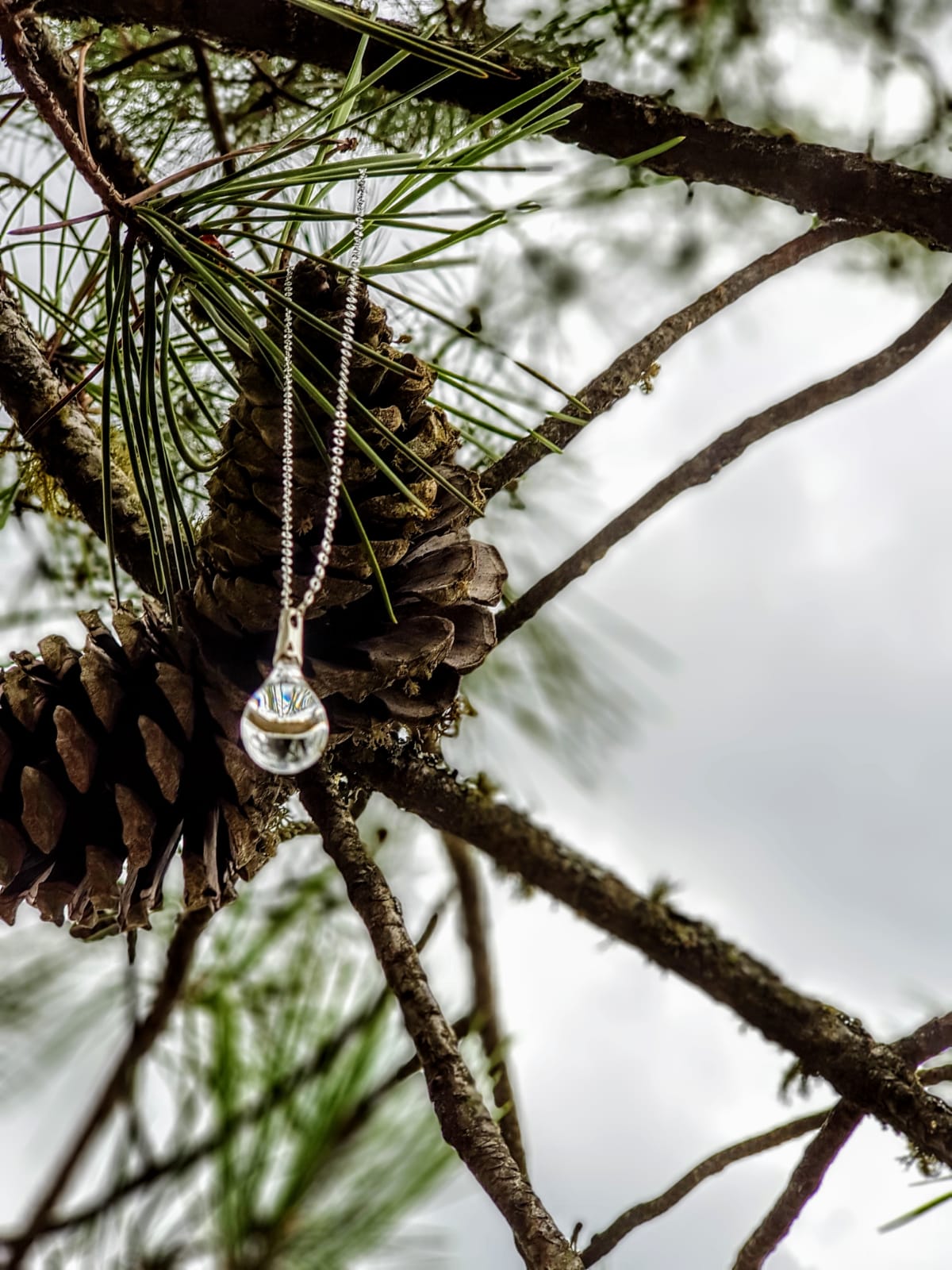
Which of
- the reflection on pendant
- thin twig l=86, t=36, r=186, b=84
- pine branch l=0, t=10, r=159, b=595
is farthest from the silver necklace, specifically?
thin twig l=86, t=36, r=186, b=84

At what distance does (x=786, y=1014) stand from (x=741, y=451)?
17 cm

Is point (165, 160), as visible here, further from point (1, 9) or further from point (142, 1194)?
point (142, 1194)

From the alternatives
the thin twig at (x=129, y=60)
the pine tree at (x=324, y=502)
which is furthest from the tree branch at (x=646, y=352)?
the thin twig at (x=129, y=60)

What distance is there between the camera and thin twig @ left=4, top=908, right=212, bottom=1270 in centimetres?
46

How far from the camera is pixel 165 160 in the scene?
51 cm

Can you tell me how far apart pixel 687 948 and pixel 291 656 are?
16 centimetres

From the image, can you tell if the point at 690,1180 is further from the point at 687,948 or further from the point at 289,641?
the point at 289,641

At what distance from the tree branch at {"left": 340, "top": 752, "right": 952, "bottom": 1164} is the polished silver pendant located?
0.11 m

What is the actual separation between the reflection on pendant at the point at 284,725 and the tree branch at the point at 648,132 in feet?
0.70

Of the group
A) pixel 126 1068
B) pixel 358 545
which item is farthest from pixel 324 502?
pixel 126 1068

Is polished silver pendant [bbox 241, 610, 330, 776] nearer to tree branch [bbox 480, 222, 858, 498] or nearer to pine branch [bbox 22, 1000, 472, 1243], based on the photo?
tree branch [bbox 480, 222, 858, 498]

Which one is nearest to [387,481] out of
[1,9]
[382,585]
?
[382,585]

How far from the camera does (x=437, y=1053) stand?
0.31 metres

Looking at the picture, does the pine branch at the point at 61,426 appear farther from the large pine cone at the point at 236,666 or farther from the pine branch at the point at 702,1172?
the pine branch at the point at 702,1172
